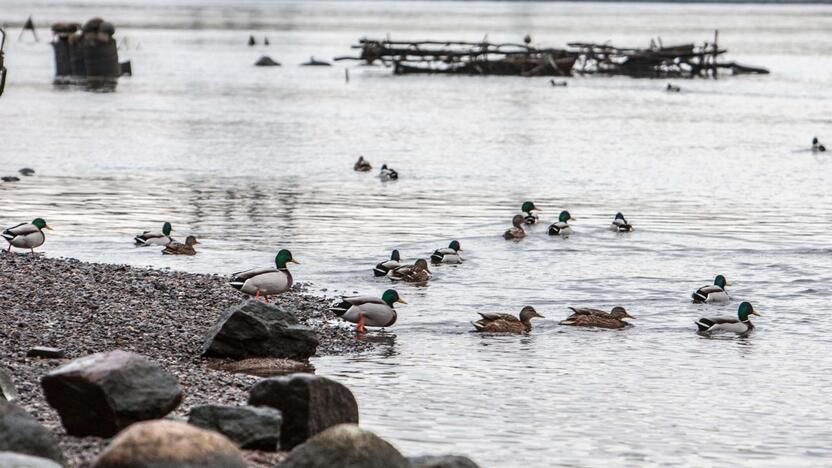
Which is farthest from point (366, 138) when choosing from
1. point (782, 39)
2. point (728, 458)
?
point (782, 39)

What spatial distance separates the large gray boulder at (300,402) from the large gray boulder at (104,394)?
1060 mm

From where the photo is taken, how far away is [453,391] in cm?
1736

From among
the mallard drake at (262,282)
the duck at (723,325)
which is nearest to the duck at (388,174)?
the mallard drake at (262,282)

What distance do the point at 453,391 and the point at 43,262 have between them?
33.1 ft

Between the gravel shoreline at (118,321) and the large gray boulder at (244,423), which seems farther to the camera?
the gravel shoreline at (118,321)

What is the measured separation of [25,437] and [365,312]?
367 inches

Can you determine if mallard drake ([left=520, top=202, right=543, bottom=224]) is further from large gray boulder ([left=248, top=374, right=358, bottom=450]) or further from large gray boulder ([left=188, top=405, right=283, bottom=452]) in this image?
large gray boulder ([left=188, top=405, right=283, bottom=452])

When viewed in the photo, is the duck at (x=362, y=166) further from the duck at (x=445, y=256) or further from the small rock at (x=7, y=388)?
the small rock at (x=7, y=388)

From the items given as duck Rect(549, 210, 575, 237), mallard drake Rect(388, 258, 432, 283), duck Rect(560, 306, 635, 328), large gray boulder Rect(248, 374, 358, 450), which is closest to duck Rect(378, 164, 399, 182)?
duck Rect(549, 210, 575, 237)

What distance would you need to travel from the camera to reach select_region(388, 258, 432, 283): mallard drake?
2525cm

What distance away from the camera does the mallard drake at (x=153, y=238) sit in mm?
28047

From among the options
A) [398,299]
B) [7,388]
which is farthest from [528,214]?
[7,388]

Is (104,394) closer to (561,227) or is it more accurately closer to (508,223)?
(561,227)

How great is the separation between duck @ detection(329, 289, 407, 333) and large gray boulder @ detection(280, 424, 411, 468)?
913 cm
